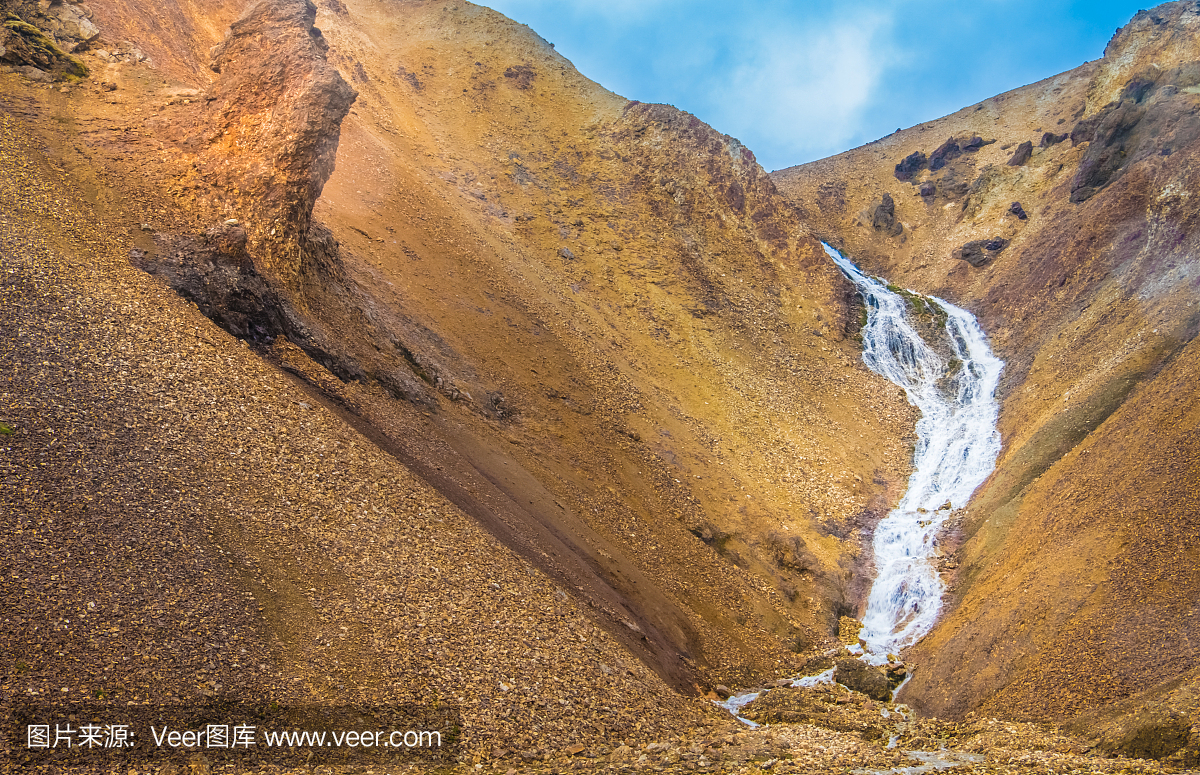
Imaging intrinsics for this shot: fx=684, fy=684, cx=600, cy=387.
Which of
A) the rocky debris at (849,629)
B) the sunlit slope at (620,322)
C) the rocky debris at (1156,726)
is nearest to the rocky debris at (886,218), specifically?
the sunlit slope at (620,322)

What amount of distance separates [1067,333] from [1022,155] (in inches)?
1010

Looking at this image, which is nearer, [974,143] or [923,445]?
[923,445]

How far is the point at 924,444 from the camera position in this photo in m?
33.7

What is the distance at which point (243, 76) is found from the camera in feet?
70.6

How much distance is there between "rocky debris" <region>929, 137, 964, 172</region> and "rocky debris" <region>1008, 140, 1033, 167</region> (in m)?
6.18

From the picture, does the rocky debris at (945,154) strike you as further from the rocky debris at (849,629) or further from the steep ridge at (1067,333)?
the rocky debris at (849,629)

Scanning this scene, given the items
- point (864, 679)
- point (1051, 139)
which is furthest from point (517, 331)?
point (1051, 139)

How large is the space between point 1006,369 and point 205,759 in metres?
39.0

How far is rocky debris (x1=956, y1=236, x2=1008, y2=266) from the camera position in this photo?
4694cm

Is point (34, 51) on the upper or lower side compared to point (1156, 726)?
upper

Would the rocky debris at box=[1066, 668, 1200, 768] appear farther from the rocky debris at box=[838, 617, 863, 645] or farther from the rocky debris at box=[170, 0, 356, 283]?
the rocky debris at box=[170, 0, 356, 283]

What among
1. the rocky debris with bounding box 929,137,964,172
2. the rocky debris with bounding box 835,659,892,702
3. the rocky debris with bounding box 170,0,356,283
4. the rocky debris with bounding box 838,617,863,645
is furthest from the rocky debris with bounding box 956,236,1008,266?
the rocky debris with bounding box 170,0,356,283

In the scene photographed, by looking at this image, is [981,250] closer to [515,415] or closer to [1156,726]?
[515,415]

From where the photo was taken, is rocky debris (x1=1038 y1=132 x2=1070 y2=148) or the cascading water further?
rocky debris (x1=1038 y1=132 x2=1070 y2=148)
